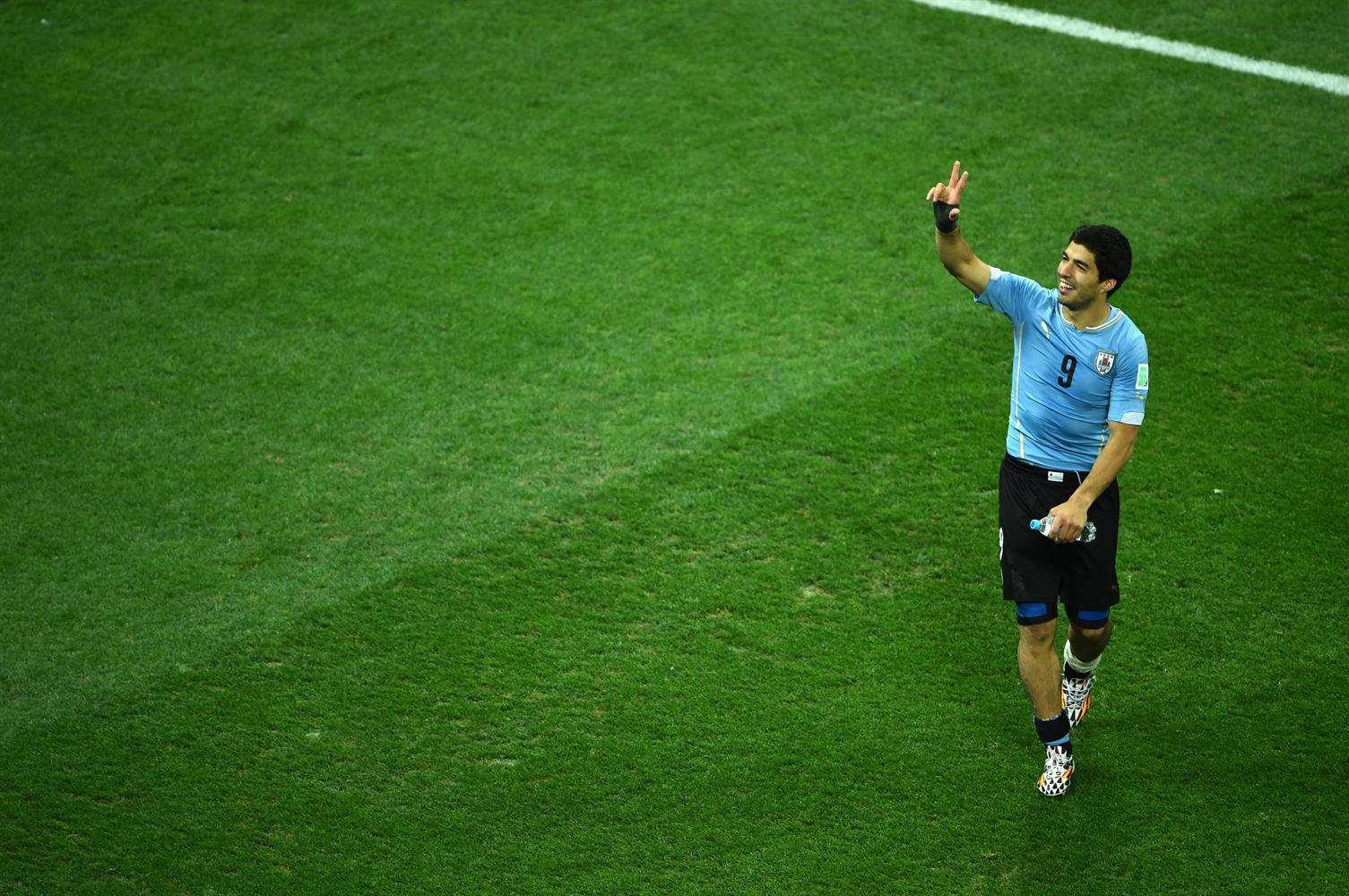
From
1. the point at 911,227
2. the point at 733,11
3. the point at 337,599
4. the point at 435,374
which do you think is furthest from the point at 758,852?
the point at 733,11

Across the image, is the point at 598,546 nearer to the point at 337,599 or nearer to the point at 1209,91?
the point at 337,599

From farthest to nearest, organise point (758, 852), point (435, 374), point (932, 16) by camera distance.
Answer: point (932, 16)
point (435, 374)
point (758, 852)

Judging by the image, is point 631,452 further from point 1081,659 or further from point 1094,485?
point 1094,485

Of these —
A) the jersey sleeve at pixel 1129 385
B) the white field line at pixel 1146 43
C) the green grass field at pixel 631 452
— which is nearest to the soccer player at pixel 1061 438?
the jersey sleeve at pixel 1129 385

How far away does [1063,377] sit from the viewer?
4.38m

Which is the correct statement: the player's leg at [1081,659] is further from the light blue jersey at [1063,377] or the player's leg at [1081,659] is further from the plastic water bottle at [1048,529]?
the light blue jersey at [1063,377]

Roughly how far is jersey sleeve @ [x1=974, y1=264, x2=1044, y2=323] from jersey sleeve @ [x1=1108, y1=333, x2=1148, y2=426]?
0.37 metres

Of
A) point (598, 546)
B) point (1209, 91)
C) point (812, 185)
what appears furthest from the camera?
point (1209, 91)

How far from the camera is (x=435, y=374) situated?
6707mm

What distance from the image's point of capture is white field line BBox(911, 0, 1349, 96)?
8617 millimetres

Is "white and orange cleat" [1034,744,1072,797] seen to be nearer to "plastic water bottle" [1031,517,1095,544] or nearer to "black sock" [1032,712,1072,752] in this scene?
"black sock" [1032,712,1072,752]

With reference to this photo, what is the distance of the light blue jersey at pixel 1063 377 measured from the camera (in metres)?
4.31

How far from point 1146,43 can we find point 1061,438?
18.7 ft

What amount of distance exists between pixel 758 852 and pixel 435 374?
10.6ft
